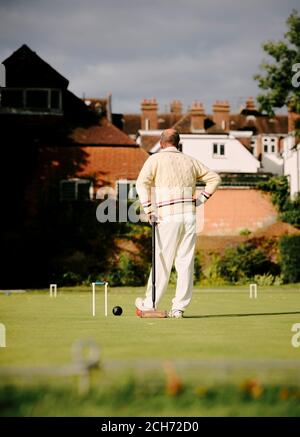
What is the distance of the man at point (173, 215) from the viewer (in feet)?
32.6

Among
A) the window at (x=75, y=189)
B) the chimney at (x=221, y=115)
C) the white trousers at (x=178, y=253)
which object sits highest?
the chimney at (x=221, y=115)

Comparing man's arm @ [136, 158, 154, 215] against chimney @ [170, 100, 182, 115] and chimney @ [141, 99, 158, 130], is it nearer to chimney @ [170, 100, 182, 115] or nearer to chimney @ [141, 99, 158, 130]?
chimney @ [141, 99, 158, 130]

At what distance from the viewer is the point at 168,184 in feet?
32.8

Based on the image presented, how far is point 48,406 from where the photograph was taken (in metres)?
4.17

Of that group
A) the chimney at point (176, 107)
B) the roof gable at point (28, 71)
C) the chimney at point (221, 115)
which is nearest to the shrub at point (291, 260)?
the roof gable at point (28, 71)

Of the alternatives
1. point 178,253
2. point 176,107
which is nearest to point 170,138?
point 178,253

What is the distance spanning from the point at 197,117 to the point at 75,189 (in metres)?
25.0

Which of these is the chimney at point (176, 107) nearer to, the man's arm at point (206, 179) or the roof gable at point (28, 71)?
the roof gable at point (28, 71)

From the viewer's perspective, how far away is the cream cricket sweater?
9.98 m

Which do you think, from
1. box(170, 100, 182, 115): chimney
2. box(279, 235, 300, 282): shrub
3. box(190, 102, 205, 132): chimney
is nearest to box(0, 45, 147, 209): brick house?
box(279, 235, 300, 282): shrub

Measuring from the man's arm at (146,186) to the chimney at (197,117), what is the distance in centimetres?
4787

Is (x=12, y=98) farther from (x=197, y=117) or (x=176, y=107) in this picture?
(x=176, y=107)

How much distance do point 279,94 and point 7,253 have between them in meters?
14.5
